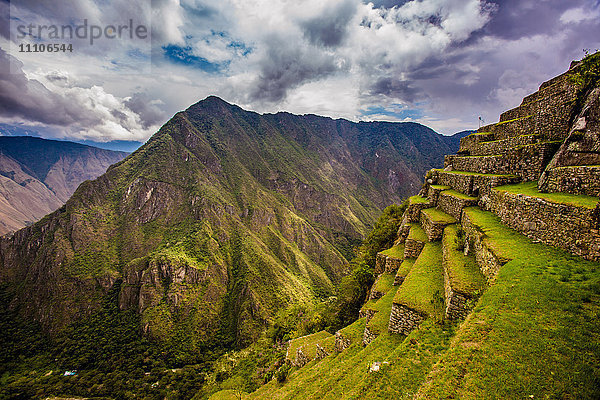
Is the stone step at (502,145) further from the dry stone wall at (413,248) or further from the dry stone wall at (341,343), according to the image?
the dry stone wall at (341,343)

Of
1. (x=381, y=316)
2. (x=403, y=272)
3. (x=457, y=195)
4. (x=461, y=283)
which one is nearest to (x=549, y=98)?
(x=457, y=195)

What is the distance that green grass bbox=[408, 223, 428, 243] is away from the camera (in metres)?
17.3

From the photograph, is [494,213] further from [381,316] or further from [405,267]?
[381,316]

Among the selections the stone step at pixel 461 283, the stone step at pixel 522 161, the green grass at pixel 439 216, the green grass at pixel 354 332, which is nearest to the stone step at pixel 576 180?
the stone step at pixel 522 161

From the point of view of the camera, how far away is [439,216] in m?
17.5

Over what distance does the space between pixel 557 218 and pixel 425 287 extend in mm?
5723

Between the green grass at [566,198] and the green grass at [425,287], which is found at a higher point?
the green grass at [566,198]

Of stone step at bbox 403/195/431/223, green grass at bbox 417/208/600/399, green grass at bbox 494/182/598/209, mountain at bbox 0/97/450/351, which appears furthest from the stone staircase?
mountain at bbox 0/97/450/351

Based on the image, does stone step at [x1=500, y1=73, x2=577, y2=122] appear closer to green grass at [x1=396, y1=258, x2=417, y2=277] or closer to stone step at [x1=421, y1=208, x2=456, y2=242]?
stone step at [x1=421, y1=208, x2=456, y2=242]

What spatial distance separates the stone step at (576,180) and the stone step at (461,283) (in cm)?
471

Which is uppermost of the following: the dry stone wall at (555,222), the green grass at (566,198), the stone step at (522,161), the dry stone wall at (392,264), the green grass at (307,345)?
the stone step at (522,161)

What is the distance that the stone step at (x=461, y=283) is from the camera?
8.82 m

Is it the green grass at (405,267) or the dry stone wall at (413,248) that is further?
the dry stone wall at (413,248)

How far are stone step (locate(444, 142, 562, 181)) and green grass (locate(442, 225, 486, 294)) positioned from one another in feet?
18.2
